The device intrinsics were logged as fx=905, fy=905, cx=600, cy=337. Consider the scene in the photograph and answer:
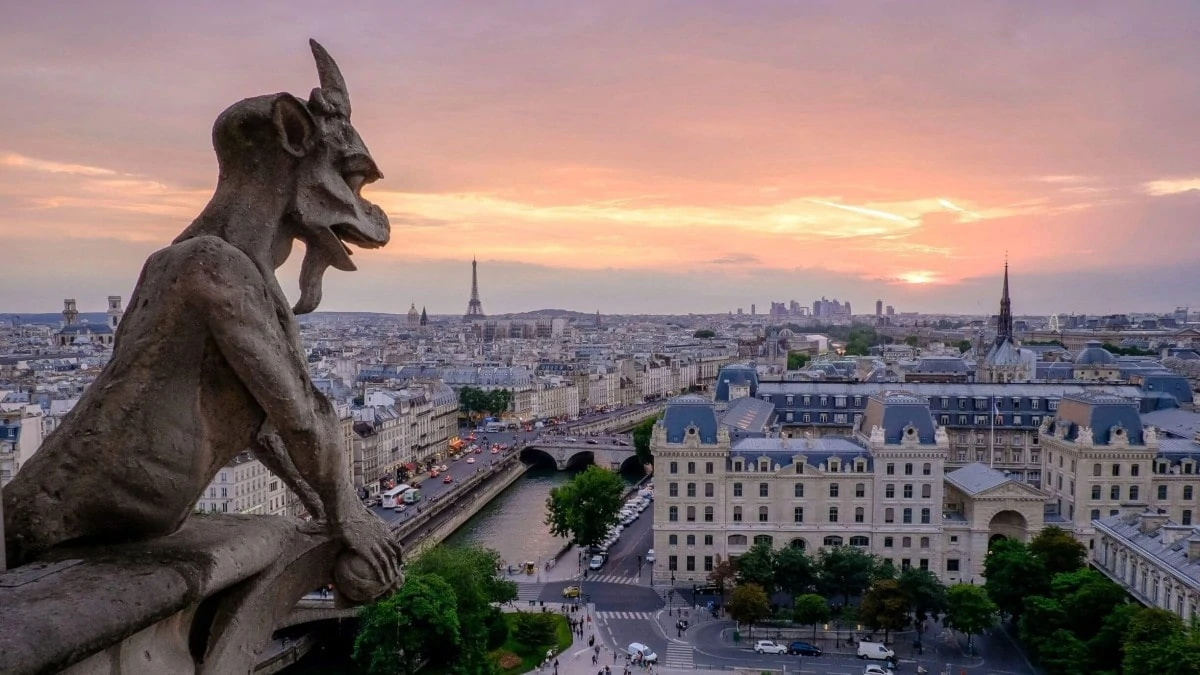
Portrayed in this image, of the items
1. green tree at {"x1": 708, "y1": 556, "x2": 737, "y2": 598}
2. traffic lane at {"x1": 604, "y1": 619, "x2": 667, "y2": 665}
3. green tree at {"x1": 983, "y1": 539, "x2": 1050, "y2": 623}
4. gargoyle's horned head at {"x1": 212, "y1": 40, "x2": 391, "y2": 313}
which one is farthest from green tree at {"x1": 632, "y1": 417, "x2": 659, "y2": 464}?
gargoyle's horned head at {"x1": 212, "y1": 40, "x2": 391, "y2": 313}

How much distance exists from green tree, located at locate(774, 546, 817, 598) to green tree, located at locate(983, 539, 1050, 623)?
6779mm

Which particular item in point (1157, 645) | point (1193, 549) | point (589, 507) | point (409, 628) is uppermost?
point (1193, 549)

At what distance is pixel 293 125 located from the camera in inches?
179

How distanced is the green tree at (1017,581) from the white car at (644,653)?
→ 45.5ft

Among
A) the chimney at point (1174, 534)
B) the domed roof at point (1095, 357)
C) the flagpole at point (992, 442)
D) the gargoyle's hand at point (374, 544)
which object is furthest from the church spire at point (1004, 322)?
the gargoyle's hand at point (374, 544)

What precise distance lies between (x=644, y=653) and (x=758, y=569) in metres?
6.97

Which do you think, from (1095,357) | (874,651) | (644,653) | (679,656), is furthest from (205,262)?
(1095,357)

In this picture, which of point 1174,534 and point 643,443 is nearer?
point 1174,534

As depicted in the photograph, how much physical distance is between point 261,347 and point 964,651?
113 feet

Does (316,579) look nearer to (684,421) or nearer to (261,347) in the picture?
(261,347)

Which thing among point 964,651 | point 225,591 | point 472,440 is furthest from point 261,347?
point 472,440

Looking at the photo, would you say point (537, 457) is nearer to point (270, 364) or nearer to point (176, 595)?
point (270, 364)

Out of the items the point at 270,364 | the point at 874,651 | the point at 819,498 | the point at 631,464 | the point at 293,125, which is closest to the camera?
the point at 270,364

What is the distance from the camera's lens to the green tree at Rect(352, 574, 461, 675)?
2839 centimetres
